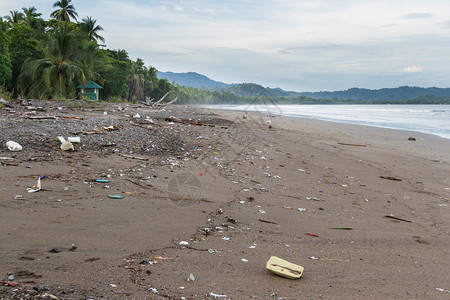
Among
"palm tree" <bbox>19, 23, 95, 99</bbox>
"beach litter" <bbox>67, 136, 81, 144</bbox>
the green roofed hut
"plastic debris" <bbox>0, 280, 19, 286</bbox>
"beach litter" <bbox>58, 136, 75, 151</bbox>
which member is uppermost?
"palm tree" <bbox>19, 23, 95, 99</bbox>

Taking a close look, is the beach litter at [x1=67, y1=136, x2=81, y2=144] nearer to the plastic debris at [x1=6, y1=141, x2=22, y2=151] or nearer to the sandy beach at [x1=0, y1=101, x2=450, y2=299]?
the sandy beach at [x1=0, y1=101, x2=450, y2=299]

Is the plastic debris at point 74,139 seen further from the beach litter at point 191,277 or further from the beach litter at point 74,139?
the beach litter at point 191,277

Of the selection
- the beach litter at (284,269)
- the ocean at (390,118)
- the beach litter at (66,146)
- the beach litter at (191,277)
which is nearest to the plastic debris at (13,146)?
the beach litter at (66,146)

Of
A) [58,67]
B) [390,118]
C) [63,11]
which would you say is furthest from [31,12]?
[390,118]

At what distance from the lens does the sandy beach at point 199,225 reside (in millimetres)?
2451

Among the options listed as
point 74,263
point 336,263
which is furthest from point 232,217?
point 74,263

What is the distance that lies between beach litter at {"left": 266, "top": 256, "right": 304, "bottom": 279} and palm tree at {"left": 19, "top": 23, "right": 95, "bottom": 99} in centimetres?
2566

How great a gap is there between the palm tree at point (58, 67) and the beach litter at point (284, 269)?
84.2ft

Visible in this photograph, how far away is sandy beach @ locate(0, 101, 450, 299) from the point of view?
2.45 m

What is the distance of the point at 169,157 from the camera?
22.0 feet

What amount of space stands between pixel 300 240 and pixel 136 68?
56.3 m

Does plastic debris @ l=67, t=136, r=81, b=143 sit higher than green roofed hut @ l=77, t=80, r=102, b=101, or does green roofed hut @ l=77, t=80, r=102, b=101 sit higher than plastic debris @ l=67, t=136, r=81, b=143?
green roofed hut @ l=77, t=80, r=102, b=101

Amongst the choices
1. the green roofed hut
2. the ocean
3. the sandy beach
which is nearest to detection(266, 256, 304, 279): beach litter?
the sandy beach

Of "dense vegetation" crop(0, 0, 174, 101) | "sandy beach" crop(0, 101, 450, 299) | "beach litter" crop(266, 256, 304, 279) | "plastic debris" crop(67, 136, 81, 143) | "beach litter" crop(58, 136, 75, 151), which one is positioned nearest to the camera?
"sandy beach" crop(0, 101, 450, 299)
